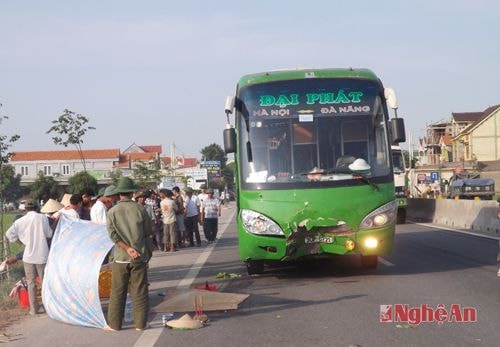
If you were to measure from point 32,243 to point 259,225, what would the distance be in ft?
11.7

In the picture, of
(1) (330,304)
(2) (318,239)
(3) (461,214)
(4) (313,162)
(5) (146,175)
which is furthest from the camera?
(5) (146,175)

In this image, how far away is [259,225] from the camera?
11656 mm

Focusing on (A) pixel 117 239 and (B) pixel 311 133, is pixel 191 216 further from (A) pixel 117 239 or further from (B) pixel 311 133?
(A) pixel 117 239

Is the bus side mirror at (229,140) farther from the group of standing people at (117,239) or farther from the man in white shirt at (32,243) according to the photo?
the man in white shirt at (32,243)

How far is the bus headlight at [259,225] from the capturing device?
11.5 metres

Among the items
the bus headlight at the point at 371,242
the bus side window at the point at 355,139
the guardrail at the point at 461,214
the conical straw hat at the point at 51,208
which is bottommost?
the guardrail at the point at 461,214

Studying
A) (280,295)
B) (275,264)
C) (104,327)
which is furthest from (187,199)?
(104,327)

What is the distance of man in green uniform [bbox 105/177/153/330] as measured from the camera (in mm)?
8531

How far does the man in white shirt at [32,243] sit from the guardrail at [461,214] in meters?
14.7

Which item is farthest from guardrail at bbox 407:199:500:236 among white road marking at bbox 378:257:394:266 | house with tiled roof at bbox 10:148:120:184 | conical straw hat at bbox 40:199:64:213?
house with tiled roof at bbox 10:148:120:184

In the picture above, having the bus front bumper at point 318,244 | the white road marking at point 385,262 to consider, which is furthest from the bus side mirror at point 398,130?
the white road marking at point 385,262

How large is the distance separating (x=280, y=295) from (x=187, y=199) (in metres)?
12.4

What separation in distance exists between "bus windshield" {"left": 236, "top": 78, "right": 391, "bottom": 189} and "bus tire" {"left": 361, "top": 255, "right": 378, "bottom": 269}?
171 centimetres

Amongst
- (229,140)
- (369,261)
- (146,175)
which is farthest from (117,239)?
(146,175)
